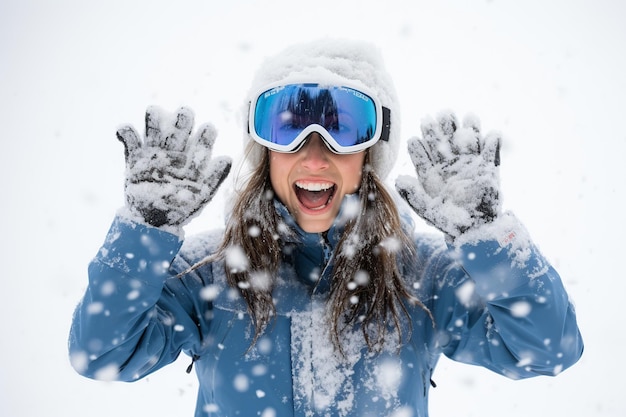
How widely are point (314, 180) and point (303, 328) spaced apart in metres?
0.64

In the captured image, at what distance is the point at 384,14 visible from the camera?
295 feet

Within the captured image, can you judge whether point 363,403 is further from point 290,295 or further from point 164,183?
point 164,183

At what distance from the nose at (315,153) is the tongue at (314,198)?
141 mm

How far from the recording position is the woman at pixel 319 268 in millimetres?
1854

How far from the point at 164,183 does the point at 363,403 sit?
1.16m

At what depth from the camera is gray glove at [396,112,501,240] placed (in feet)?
6.20

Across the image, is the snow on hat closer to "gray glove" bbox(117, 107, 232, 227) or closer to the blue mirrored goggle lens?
the blue mirrored goggle lens

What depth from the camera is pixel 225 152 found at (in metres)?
14.6

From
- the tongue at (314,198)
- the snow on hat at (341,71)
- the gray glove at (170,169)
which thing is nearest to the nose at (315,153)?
the tongue at (314,198)

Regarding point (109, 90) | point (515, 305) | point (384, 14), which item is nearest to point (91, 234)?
point (515, 305)

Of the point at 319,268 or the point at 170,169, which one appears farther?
the point at 319,268

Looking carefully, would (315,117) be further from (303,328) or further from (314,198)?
(303,328)

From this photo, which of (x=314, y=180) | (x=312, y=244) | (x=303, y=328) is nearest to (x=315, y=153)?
(x=314, y=180)

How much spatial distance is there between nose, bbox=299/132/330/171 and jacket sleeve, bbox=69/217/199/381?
0.69m
